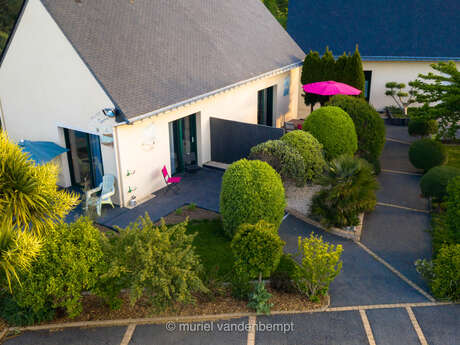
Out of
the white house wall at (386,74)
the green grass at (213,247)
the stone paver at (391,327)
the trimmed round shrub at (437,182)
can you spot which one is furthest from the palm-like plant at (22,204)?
the white house wall at (386,74)

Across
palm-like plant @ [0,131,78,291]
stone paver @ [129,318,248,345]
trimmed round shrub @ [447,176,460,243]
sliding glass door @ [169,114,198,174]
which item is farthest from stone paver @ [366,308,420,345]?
sliding glass door @ [169,114,198,174]

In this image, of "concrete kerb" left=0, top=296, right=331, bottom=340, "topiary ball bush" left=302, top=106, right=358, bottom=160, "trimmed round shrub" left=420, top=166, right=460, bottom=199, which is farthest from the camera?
"topiary ball bush" left=302, top=106, right=358, bottom=160

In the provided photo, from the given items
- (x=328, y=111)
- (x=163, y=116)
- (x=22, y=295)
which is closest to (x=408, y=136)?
(x=328, y=111)

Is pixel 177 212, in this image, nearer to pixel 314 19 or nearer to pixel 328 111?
pixel 328 111

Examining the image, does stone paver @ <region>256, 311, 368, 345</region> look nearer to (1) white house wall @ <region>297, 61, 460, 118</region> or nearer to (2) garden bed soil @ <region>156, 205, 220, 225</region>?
(2) garden bed soil @ <region>156, 205, 220, 225</region>

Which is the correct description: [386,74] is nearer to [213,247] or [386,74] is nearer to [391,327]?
[213,247]
